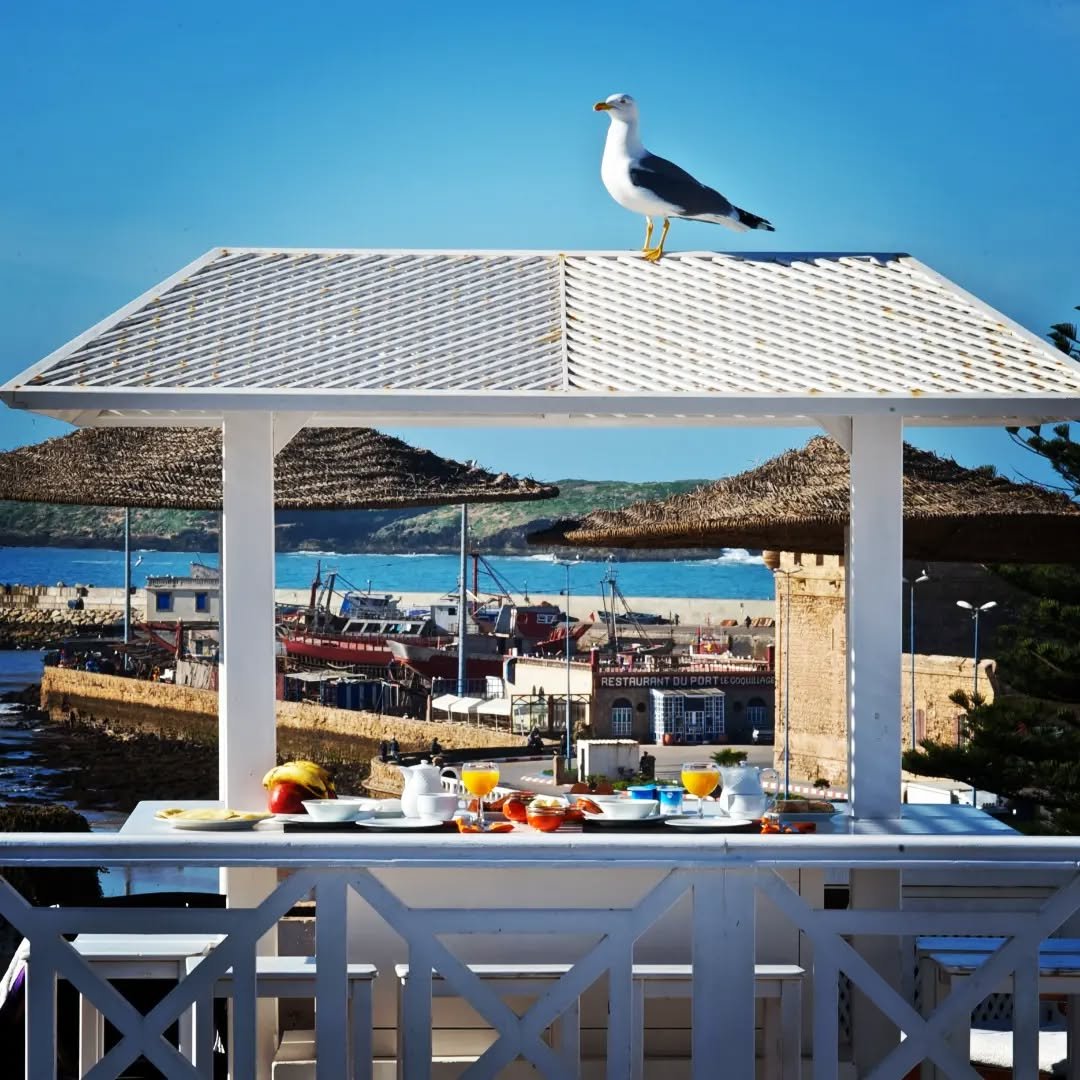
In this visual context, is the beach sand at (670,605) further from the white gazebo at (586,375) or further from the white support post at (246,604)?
the white support post at (246,604)

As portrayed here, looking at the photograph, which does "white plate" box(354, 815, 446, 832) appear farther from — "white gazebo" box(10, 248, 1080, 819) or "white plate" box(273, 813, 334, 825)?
"white gazebo" box(10, 248, 1080, 819)

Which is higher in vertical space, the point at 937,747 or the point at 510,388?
the point at 510,388

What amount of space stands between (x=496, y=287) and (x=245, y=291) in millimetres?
730

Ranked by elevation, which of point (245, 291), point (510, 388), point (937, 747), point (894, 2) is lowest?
point (937, 747)

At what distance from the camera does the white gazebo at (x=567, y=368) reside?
4047 millimetres

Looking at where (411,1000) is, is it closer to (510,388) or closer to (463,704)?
(510,388)

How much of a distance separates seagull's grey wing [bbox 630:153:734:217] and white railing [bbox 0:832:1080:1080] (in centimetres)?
239

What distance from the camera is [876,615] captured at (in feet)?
14.2

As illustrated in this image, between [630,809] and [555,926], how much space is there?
1294 millimetres

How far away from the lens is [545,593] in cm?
9256

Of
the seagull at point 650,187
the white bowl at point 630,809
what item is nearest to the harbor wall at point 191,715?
the seagull at point 650,187

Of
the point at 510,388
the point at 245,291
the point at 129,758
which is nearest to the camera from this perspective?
the point at 510,388

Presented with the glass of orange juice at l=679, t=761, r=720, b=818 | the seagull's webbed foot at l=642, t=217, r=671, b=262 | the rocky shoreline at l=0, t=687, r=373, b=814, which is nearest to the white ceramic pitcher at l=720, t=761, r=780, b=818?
the glass of orange juice at l=679, t=761, r=720, b=818

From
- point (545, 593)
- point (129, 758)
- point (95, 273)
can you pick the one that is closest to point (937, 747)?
point (129, 758)
